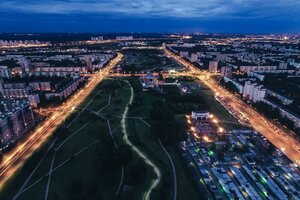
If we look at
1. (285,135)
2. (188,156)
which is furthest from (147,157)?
(285,135)

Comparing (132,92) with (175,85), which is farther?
(175,85)

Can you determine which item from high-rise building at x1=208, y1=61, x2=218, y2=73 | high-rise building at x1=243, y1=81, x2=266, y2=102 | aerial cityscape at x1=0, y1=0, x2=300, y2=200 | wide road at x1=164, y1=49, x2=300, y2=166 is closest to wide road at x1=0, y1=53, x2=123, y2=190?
aerial cityscape at x1=0, y1=0, x2=300, y2=200

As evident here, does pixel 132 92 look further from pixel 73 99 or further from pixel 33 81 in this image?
pixel 33 81

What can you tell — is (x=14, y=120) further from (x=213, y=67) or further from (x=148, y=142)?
(x=213, y=67)

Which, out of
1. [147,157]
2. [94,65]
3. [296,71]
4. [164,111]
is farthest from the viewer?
[94,65]

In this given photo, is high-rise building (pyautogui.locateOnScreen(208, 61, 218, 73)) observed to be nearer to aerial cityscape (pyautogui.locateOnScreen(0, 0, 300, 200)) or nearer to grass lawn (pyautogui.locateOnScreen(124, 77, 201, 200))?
aerial cityscape (pyautogui.locateOnScreen(0, 0, 300, 200))

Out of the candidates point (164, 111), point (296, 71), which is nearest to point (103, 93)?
point (164, 111)

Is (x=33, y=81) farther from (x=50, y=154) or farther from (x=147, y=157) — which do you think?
(x=147, y=157)

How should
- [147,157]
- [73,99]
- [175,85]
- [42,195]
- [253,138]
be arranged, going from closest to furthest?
[42,195], [147,157], [253,138], [73,99], [175,85]
